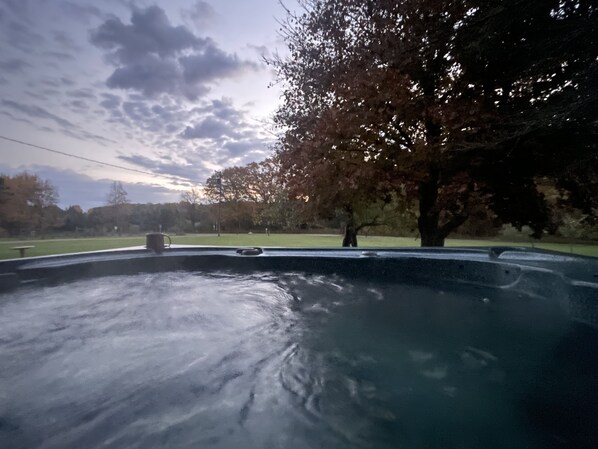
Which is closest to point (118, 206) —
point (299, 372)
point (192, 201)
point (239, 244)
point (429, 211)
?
point (192, 201)

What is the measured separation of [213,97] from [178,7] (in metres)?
2.39

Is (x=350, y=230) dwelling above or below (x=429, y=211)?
below

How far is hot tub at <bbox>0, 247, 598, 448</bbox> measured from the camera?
1222 mm

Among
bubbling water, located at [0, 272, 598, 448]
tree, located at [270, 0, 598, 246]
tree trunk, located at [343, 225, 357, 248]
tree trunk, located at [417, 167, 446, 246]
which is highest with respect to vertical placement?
tree, located at [270, 0, 598, 246]

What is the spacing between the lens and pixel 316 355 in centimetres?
197

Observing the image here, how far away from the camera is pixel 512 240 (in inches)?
437

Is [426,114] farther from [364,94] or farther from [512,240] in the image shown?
[512,240]

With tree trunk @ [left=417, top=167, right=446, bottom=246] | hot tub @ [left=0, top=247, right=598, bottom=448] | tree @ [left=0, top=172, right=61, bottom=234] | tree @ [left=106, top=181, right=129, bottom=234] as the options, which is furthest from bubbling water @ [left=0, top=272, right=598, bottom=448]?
tree @ [left=106, top=181, right=129, bottom=234]

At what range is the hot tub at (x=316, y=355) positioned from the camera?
1.22 metres

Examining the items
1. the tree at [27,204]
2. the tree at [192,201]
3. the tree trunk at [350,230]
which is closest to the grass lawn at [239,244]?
the tree at [27,204]

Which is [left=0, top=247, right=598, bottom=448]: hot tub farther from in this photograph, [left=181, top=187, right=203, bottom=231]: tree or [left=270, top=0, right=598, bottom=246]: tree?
[left=181, top=187, right=203, bottom=231]: tree

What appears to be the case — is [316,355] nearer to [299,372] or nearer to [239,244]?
[299,372]

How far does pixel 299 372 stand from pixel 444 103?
4.26 metres

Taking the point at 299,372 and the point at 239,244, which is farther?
the point at 239,244
